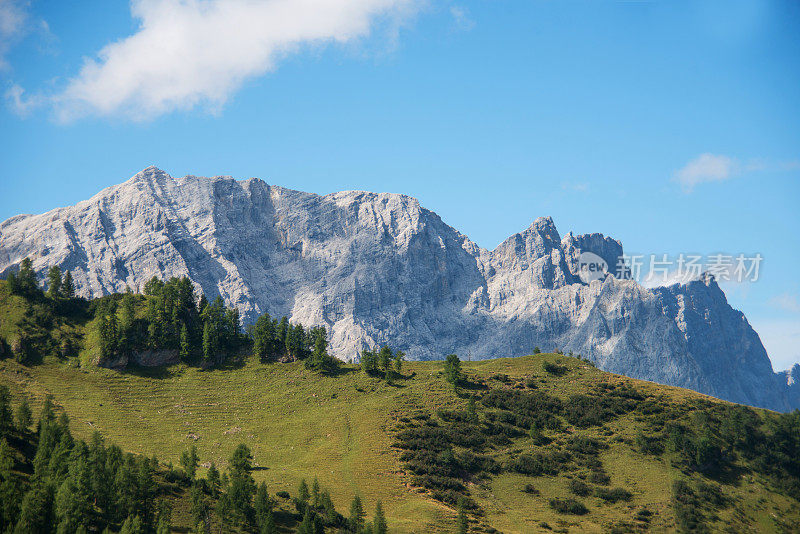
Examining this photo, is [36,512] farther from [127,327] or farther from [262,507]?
[127,327]

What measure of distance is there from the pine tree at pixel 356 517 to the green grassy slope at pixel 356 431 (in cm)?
787

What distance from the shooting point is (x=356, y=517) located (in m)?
115

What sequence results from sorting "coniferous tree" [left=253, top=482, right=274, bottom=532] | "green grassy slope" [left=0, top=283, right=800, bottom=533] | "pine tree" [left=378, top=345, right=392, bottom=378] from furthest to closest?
"pine tree" [left=378, top=345, right=392, bottom=378], "green grassy slope" [left=0, top=283, right=800, bottom=533], "coniferous tree" [left=253, top=482, right=274, bottom=532]

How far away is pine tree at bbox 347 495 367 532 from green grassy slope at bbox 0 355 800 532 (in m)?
7.87

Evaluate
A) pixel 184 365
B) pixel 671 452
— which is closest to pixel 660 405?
pixel 671 452

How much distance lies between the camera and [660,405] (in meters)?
173

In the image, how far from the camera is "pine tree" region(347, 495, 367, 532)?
115m

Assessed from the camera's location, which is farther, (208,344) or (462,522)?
(208,344)

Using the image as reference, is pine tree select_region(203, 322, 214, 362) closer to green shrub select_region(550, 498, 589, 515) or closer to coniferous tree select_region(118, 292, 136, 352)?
coniferous tree select_region(118, 292, 136, 352)

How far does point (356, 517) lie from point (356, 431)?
45.2 m

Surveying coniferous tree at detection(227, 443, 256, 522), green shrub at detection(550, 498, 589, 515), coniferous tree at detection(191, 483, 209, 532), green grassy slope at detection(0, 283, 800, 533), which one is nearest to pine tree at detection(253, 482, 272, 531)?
coniferous tree at detection(227, 443, 256, 522)

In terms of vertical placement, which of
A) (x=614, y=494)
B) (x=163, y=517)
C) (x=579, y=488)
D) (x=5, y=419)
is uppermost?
(x=5, y=419)

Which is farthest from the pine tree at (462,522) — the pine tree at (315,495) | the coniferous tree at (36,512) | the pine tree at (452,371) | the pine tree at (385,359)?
the pine tree at (385,359)

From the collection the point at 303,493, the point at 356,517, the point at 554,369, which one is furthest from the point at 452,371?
the point at 356,517
